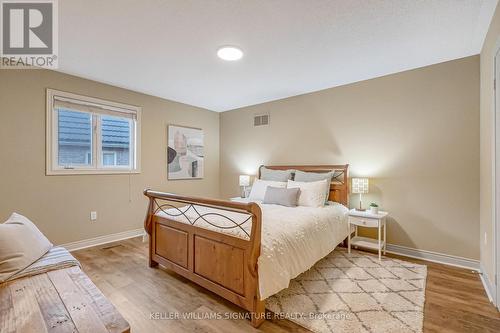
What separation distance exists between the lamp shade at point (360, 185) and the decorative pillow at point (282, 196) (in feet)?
2.64

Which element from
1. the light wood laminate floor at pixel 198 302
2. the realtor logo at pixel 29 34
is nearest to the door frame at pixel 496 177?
the light wood laminate floor at pixel 198 302

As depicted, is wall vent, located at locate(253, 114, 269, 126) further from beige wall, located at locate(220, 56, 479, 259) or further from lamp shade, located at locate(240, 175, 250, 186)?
lamp shade, located at locate(240, 175, 250, 186)

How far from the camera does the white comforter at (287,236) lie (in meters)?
1.86

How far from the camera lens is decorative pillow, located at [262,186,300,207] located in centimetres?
323

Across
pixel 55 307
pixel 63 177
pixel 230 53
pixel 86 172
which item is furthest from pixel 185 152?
pixel 55 307

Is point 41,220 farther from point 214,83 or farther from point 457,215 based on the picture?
point 457,215

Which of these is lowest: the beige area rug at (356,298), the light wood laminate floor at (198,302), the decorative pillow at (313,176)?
the light wood laminate floor at (198,302)

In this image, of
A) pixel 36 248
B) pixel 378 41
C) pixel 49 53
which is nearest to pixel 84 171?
pixel 49 53

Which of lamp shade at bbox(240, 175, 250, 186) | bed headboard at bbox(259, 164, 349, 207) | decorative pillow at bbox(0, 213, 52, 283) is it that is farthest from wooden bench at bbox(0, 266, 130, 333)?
lamp shade at bbox(240, 175, 250, 186)

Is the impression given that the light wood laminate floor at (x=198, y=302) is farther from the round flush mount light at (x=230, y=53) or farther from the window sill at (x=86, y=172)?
the round flush mount light at (x=230, y=53)

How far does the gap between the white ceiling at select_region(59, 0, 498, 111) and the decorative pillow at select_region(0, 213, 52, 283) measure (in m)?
1.79

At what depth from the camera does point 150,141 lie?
424cm

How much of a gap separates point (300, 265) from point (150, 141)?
133 inches

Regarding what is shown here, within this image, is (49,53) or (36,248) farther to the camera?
(49,53)
